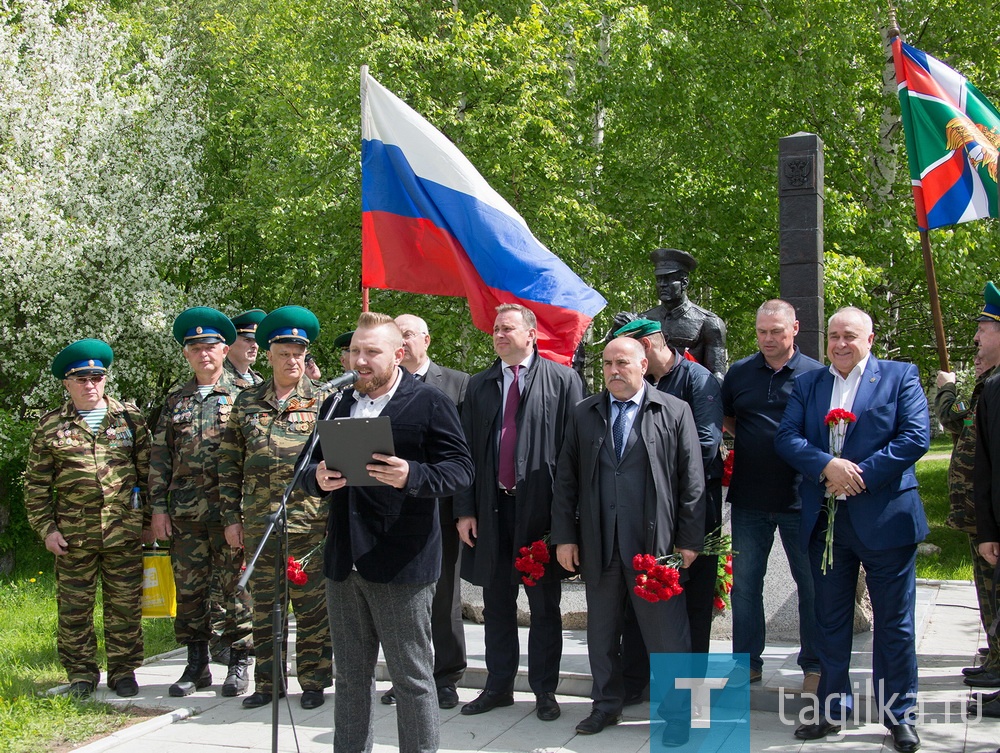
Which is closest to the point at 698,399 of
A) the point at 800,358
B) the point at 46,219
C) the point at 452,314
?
the point at 800,358

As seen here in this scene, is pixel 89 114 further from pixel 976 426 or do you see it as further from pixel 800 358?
pixel 976 426

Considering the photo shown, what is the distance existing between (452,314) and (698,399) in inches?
381

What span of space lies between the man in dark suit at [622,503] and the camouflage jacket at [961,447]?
1863mm

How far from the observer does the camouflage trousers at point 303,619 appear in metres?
6.00

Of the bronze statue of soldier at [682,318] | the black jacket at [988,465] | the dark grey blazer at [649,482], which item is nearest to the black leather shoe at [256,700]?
the dark grey blazer at [649,482]

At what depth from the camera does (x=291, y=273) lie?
17391 mm

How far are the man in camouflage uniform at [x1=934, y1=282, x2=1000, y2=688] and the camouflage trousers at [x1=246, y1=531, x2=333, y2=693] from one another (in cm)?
379

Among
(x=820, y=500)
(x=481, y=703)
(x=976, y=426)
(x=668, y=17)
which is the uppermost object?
(x=668, y=17)

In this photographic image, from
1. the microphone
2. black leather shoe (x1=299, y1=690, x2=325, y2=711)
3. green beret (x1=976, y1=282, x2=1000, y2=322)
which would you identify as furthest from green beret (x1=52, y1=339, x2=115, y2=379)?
green beret (x1=976, y1=282, x2=1000, y2=322)

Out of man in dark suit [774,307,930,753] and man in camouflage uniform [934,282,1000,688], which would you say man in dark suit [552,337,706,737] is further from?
man in camouflage uniform [934,282,1000,688]

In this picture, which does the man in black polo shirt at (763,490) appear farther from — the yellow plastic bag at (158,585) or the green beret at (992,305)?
the yellow plastic bag at (158,585)

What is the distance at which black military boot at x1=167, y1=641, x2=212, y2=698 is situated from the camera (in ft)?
21.2

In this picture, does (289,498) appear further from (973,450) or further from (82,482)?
(973,450)

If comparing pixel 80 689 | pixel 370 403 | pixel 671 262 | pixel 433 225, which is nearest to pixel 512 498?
pixel 370 403
